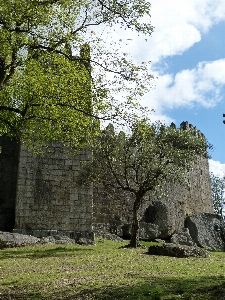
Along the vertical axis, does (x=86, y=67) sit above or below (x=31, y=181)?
above

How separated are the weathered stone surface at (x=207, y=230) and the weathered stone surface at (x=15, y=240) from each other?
8807mm

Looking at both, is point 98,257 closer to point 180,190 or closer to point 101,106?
point 101,106

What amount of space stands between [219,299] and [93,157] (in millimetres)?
11379

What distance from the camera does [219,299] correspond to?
6.31 meters

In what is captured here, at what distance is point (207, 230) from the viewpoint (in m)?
21.2

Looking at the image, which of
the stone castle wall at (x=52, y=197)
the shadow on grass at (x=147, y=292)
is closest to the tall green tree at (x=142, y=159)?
the stone castle wall at (x=52, y=197)

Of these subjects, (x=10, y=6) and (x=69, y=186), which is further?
(x=69, y=186)

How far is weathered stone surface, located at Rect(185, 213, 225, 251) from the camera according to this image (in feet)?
67.0

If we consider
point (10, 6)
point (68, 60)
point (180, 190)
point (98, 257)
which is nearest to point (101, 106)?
point (68, 60)

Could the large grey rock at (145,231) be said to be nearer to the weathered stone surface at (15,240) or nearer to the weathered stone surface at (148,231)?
the weathered stone surface at (148,231)

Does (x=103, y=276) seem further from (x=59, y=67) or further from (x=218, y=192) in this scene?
(x=218, y=192)

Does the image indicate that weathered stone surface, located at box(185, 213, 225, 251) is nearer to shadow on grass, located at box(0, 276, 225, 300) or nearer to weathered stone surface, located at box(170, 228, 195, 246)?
weathered stone surface, located at box(170, 228, 195, 246)

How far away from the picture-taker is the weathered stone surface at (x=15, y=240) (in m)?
14.5

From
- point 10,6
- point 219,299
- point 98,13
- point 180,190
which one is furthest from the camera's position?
point 180,190
